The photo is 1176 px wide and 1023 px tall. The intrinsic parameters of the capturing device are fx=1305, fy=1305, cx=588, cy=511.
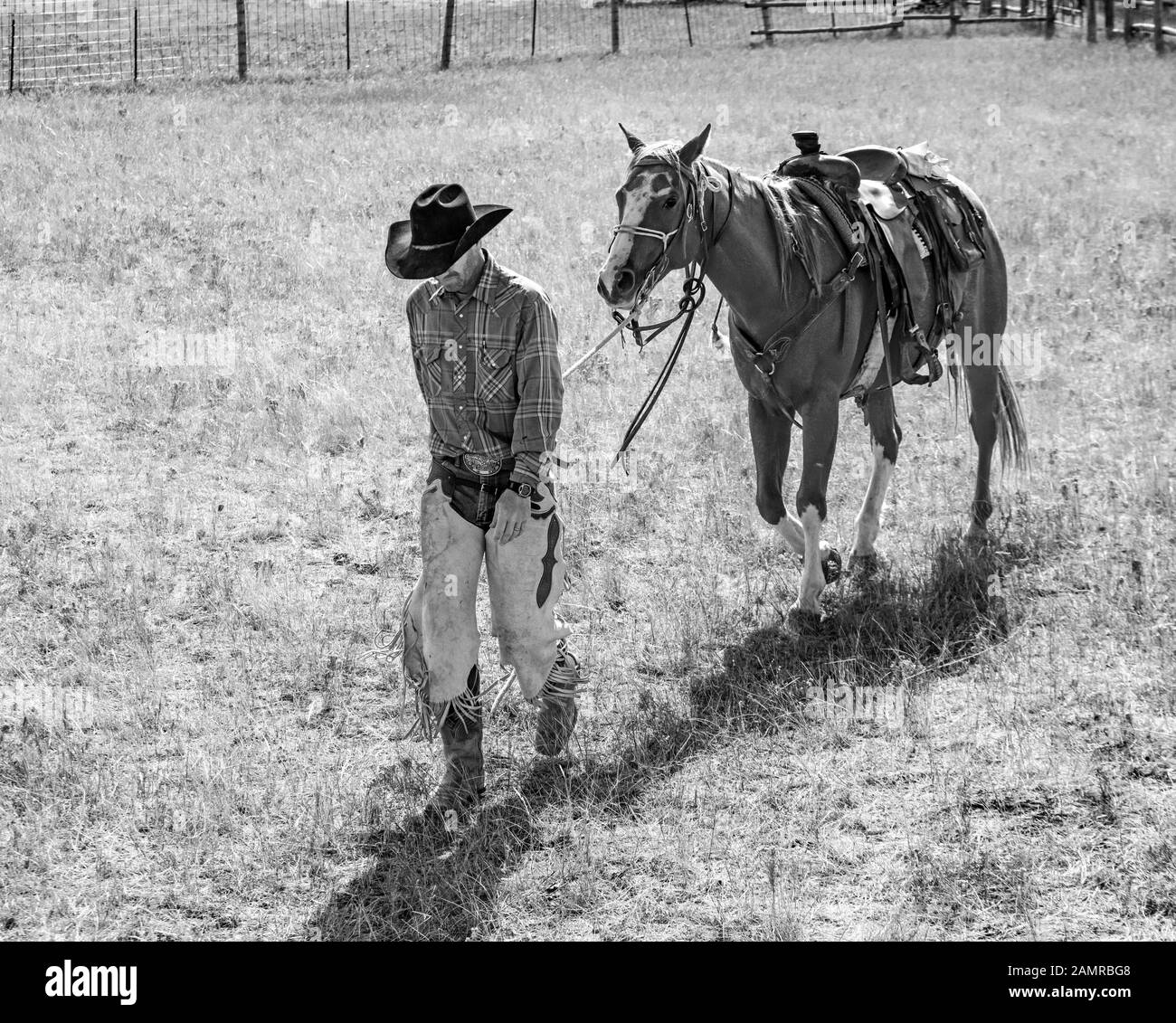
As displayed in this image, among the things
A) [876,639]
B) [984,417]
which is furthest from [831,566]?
[984,417]

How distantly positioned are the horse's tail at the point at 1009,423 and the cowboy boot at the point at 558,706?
3642 mm

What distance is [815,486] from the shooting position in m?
6.46

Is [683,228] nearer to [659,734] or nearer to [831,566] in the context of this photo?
[831,566]

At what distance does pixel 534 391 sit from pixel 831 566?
2.41 metres

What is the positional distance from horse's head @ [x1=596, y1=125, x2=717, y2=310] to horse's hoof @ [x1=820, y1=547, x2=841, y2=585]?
1.85 m

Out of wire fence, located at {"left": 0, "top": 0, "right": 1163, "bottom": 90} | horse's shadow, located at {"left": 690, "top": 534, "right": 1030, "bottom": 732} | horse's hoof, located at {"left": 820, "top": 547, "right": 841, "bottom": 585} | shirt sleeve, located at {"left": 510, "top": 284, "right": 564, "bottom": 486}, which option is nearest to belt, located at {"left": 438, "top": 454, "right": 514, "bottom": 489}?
shirt sleeve, located at {"left": 510, "top": 284, "right": 564, "bottom": 486}

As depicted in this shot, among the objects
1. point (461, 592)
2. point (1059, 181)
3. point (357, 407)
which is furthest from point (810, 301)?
point (1059, 181)

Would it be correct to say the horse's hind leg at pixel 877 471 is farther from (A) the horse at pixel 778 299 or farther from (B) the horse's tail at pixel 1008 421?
(B) the horse's tail at pixel 1008 421

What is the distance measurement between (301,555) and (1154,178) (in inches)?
520

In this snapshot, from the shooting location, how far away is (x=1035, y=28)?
35688 mm

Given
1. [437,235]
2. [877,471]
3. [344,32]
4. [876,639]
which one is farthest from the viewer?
[344,32]

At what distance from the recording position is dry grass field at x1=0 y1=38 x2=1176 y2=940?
462 cm

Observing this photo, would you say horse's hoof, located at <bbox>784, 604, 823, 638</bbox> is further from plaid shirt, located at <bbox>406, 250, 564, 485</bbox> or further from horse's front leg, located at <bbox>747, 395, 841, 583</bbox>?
plaid shirt, located at <bbox>406, 250, 564, 485</bbox>
